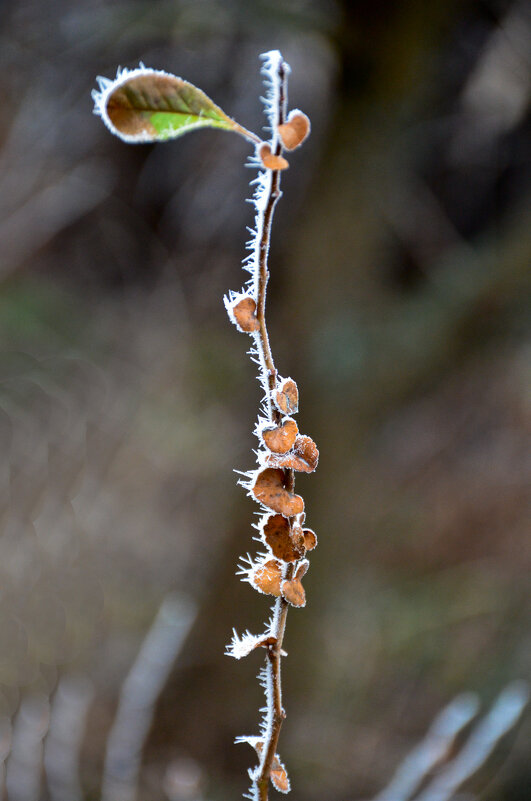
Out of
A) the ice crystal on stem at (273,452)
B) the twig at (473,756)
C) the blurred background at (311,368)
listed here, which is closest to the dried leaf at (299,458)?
the ice crystal on stem at (273,452)

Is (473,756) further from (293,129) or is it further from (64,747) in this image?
(293,129)

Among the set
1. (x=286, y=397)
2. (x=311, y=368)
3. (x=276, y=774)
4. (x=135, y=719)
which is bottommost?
(x=135, y=719)

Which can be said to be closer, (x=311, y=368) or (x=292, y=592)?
(x=292, y=592)

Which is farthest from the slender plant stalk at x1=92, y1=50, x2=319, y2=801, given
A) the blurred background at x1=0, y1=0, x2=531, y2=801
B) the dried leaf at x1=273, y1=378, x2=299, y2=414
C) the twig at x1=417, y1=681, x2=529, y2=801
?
the blurred background at x1=0, y1=0, x2=531, y2=801

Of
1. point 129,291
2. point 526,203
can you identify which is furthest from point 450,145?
point 129,291

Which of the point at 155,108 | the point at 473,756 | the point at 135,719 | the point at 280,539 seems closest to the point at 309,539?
the point at 280,539

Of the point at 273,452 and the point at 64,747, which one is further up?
the point at 273,452
